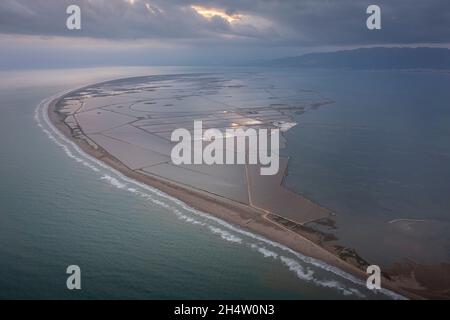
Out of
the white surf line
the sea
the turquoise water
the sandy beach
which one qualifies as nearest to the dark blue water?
the sea

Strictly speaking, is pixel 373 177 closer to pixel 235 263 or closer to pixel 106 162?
pixel 235 263

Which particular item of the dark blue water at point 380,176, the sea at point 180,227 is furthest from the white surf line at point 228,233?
the dark blue water at point 380,176

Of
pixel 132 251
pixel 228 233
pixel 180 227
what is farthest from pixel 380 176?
pixel 132 251

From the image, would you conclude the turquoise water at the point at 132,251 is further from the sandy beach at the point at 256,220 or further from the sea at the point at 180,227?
the sandy beach at the point at 256,220

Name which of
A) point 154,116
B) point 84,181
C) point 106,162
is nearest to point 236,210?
point 84,181

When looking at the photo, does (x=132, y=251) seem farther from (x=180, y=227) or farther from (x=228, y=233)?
(x=228, y=233)

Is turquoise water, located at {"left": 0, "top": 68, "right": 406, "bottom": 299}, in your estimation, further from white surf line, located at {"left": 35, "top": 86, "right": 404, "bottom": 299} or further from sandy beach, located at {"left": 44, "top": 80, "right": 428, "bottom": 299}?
sandy beach, located at {"left": 44, "top": 80, "right": 428, "bottom": 299}
